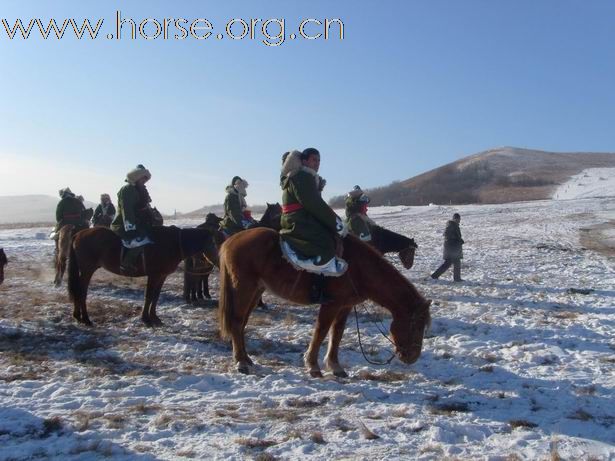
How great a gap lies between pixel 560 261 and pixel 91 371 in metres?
14.9

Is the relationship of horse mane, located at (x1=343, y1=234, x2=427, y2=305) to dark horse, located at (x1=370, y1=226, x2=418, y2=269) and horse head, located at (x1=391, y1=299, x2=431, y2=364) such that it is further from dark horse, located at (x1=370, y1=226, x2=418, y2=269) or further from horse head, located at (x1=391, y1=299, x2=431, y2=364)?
dark horse, located at (x1=370, y1=226, x2=418, y2=269)

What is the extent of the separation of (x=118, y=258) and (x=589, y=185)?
189 ft

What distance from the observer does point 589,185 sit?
56.4m

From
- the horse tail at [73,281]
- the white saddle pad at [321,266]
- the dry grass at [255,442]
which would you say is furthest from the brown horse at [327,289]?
the horse tail at [73,281]

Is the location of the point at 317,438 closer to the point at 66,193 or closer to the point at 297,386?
the point at 297,386

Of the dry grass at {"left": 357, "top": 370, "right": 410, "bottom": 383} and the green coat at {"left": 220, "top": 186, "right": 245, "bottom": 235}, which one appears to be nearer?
the dry grass at {"left": 357, "top": 370, "right": 410, "bottom": 383}

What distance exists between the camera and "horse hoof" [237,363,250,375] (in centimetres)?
696

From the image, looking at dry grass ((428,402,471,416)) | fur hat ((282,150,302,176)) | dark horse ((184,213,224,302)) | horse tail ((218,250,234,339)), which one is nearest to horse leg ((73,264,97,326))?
dark horse ((184,213,224,302))

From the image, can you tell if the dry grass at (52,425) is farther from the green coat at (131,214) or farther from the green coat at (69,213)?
the green coat at (69,213)

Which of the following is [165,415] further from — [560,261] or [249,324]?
[560,261]

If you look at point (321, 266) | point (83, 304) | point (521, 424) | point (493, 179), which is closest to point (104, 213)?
point (83, 304)

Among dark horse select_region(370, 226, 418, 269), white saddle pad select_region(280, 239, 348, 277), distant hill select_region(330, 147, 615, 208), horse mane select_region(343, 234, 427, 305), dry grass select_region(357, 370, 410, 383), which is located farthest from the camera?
distant hill select_region(330, 147, 615, 208)

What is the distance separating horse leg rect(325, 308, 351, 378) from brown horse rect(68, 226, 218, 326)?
3797 mm

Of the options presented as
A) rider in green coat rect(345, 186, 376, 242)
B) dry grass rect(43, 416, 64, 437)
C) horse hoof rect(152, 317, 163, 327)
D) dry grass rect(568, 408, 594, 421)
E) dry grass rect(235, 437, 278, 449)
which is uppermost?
rider in green coat rect(345, 186, 376, 242)
